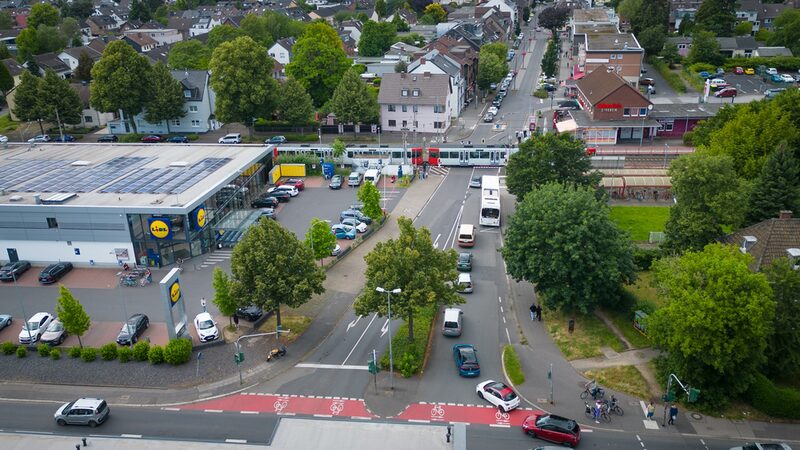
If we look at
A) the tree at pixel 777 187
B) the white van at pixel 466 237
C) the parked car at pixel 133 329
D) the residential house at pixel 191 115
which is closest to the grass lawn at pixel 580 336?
the white van at pixel 466 237

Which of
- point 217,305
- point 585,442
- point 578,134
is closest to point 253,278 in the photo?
point 217,305

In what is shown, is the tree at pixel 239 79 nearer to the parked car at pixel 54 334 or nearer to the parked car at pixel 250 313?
the parked car at pixel 250 313

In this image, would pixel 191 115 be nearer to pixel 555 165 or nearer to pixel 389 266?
pixel 555 165

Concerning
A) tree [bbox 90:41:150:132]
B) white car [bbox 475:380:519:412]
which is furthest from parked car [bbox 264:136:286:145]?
white car [bbox 475:380:519:412]

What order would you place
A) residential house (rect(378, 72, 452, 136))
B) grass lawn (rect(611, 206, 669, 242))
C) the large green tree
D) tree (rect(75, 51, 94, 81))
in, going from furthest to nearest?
tree (rect(75, 51, 94, 81))
residential house (rect(378, 72, 452, 136))
grass lawn (rect(611, 206, 669, 242))
the large green tree

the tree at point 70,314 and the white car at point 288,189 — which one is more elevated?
the tree at point 70,314

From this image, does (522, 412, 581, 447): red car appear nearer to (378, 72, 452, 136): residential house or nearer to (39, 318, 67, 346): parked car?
(39, 318, 67, 346): parked car
